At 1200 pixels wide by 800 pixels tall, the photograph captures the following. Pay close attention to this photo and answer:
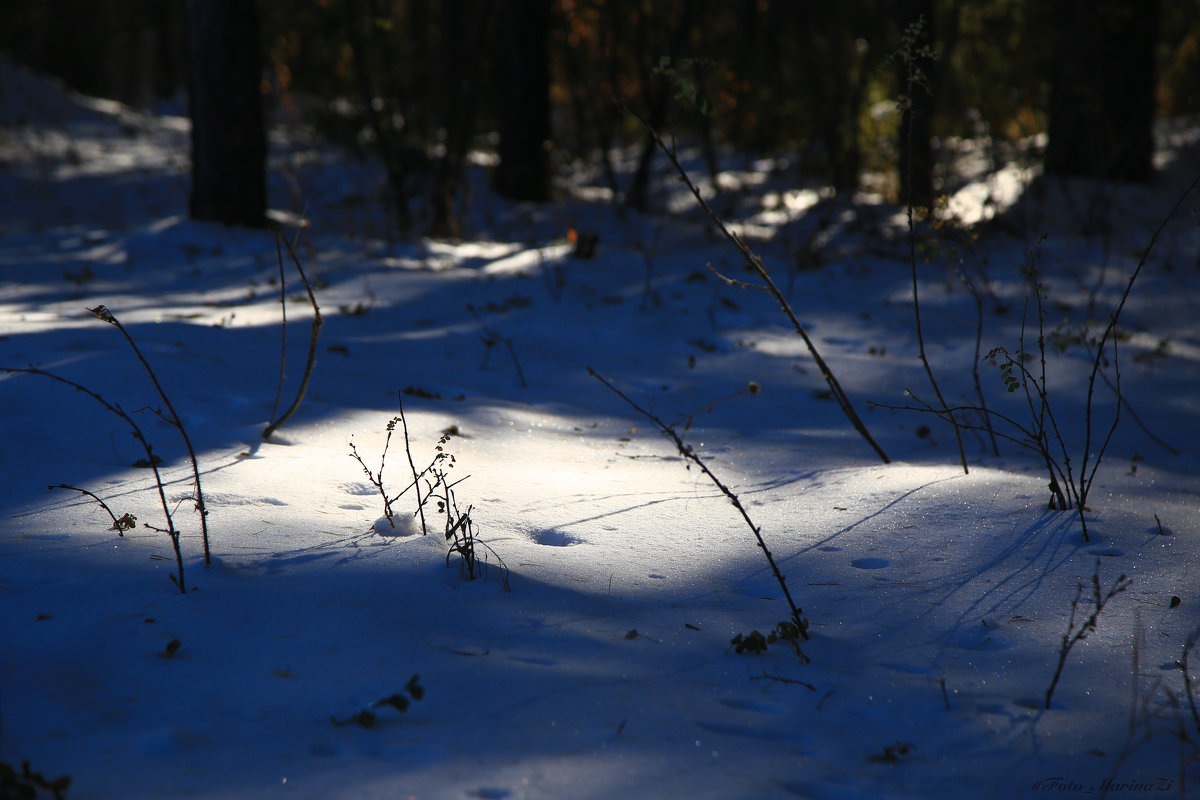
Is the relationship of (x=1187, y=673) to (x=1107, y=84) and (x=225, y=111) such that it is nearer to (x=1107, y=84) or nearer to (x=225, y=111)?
(x=225, y=111)

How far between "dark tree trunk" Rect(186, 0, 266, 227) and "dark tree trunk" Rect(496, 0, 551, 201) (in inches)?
103

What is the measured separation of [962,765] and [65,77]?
25348mm

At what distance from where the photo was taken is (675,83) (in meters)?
2.54

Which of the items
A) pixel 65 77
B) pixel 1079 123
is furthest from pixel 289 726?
pixel 65 77

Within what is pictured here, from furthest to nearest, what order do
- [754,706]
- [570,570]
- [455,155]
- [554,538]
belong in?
[455,155] < [554,538] < [570,570] < [754,706]

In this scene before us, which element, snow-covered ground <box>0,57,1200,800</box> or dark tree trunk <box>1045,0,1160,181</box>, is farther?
dark tree trunk <box>1045,0,1160,181</box>

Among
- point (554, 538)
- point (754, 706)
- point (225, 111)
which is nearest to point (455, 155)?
point (225, 111)

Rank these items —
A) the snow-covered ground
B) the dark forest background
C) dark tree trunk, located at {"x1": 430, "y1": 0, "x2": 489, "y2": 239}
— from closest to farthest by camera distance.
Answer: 1. the snow-covered ground
2. the dark forest background
3. dark tree trunk, located at {"x1": 430, "y1": 0, "x2": 489, "y2": 239}

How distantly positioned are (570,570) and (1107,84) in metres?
8.19

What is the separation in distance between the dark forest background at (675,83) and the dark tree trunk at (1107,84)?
0.06 ft

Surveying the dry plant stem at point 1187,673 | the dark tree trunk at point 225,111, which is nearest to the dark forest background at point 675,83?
the dark tree trunk at point 225,111

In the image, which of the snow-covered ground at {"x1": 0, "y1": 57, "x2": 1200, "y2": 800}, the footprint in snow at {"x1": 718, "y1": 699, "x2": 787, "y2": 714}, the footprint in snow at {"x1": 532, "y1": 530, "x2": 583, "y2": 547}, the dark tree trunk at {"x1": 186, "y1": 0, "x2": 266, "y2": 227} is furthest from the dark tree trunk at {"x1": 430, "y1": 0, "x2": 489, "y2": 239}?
the footprint in snow at {"x1": 718, "y1": 699, "x2": 787, "y2": 714}

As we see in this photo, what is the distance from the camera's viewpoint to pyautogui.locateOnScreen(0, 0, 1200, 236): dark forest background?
666 centimetres

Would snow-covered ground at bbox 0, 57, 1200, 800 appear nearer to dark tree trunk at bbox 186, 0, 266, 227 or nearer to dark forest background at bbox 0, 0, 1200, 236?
dark forest background at bbox 0, 0, 1200, 236
